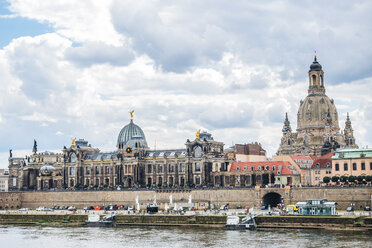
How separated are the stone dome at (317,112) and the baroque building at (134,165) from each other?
36296 mm

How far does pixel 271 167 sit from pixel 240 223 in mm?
44466

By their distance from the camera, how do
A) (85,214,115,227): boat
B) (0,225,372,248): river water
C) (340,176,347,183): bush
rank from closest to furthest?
1. (0,225,372,248): river water
2. (85,214,115,227): boat
3. (340,176,347,183): bush

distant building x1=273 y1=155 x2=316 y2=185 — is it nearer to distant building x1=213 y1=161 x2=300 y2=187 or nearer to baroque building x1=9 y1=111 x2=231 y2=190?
distant building x1=213 y1=161 x2=300 y2=187

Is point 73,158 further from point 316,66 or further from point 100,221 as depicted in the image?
point 316,66

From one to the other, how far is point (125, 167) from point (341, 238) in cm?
8780

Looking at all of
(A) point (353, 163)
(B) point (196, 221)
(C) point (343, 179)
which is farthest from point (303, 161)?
(B) point (196, 221)

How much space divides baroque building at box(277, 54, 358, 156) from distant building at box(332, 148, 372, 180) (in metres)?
42.8

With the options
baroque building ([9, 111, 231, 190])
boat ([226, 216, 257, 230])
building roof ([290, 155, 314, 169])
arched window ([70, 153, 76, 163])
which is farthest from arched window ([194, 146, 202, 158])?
boat ([226, 216, 257, 230])

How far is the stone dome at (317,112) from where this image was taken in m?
192

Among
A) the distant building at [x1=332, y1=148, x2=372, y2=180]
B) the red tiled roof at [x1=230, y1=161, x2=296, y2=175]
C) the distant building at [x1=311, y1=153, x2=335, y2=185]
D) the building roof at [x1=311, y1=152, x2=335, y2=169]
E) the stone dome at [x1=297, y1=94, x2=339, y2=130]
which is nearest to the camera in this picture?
the distant building at [x1=332, y1=148, x2=372, y2=180]

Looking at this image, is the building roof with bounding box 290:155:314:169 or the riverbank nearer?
the riverbank

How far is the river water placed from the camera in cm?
8969

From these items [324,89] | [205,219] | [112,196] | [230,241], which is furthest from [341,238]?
[324,89]

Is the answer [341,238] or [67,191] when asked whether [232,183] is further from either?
[341,238]
